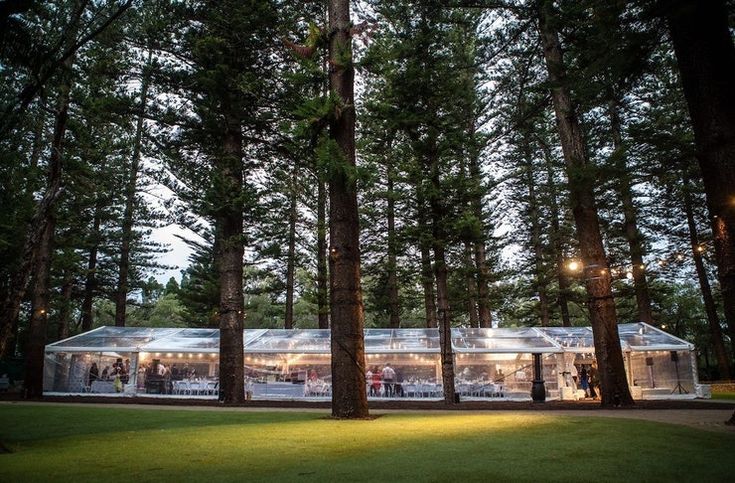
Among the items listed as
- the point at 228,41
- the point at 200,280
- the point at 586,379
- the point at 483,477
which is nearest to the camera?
the point at 483,477

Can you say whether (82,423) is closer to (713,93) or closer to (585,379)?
(713,93)

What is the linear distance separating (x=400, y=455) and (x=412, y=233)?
32.6ft

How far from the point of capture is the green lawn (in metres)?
3.38

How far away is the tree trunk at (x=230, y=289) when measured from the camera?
493 inches

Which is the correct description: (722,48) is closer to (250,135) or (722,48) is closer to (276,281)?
(250,135)

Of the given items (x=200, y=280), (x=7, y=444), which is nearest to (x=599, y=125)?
(x=7, y=444)

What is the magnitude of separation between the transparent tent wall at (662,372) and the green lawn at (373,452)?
13019mm

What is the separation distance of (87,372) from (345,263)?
16574 mm

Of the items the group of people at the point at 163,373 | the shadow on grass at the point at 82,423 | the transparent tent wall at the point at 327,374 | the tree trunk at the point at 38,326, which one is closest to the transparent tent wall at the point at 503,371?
the transparent tent wall at the point at 327,374

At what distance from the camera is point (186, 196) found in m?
13.0

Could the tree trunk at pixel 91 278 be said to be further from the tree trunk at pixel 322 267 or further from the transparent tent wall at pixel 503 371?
the transparent tent wall at pixel 503 371

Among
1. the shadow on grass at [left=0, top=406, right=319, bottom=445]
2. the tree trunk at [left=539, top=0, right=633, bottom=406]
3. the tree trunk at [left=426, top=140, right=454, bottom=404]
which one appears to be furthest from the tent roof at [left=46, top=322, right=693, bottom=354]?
the shadow on grass at [left=0, top=406, right=319, bottom=445]

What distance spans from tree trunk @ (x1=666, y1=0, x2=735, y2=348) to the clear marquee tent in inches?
542

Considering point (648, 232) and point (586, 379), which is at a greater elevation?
point (648, 232)
